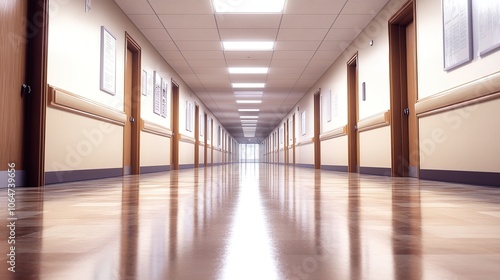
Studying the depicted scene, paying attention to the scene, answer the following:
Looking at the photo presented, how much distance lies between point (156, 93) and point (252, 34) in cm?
241

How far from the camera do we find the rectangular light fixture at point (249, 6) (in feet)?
16.8

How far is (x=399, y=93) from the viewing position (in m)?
5.14

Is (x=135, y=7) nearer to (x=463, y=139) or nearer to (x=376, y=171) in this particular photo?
(x=376, y=171)

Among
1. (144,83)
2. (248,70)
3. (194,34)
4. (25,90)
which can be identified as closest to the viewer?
(25,90)

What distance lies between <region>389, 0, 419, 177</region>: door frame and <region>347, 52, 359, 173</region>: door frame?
72.5 inches

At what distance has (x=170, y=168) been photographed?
349 inches

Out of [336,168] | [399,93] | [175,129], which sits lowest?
[336,168]

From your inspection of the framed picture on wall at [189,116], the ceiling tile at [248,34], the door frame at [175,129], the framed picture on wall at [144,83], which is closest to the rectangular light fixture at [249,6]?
the ceiling tile at [248,34]

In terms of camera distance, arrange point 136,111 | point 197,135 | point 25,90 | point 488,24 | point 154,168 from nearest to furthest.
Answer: point 488,24 → point 25,90 → point 136,111 → point 154,168 → point 197,135

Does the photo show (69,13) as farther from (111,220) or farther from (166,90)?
(166,90)

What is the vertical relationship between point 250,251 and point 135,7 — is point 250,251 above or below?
→ below

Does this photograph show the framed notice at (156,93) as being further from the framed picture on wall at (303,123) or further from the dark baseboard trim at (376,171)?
the framed picture on wall at (303,123)

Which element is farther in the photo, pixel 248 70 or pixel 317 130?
pixel 317 130

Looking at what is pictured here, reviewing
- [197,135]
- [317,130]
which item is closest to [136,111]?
[317,130]
